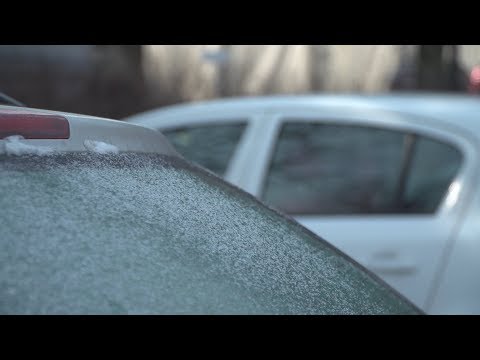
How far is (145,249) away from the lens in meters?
1.19

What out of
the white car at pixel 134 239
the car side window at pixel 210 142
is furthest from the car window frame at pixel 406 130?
the white car at pixel 134 239

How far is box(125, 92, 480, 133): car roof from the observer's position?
11.8 ft

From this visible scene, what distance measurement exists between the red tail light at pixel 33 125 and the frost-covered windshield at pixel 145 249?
0.04 m

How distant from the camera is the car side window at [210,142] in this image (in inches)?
148

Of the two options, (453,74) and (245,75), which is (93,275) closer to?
(453,74)

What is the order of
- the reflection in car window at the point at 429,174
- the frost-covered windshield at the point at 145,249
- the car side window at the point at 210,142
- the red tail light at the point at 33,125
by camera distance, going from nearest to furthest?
the frost-covered windshield at the point at 145,249 < the red tail light at the point at 33,125 < the reflection in car window at the point at 429,174 < the car side window at the point at 210,142

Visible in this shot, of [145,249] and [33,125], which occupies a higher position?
[33,125]

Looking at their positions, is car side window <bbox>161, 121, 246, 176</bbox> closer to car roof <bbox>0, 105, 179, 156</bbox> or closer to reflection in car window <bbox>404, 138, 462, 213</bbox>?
reflection in car window <bbox>404, 138, 462, 213</bbox>

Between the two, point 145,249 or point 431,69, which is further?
point 431,69

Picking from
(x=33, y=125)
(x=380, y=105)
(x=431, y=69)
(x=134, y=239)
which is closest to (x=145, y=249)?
(x=134, y=239)

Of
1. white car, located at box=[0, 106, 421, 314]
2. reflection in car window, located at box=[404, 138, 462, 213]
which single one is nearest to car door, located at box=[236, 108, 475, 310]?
reflection in car window, located at box=[404, 138, 462, 213]

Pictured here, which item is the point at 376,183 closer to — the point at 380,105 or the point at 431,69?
the point at 380,105

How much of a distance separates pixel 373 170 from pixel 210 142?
752 mm

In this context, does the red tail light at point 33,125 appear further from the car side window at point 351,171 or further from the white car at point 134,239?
the car side window at point 351,171
